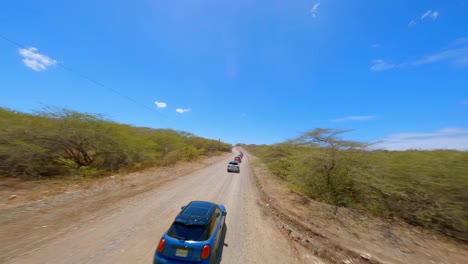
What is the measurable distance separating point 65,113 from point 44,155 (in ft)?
10.4

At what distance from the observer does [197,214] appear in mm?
5188

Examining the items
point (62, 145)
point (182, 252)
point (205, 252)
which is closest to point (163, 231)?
point (182, 252)

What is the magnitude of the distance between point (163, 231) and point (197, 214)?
2.38m

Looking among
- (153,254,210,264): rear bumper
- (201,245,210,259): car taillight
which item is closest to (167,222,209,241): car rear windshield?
(201,245,210,259): car taillight

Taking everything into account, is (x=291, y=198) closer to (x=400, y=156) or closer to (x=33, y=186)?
(x=400, y=156)

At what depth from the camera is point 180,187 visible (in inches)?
530

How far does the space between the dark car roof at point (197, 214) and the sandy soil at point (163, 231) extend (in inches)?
51.1

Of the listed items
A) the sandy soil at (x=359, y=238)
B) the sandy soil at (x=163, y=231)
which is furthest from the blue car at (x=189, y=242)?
the sandy soil at (x=359, y=238)

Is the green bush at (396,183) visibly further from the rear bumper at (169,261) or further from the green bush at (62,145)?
the green bush at (62,145)

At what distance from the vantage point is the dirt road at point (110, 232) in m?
5.03

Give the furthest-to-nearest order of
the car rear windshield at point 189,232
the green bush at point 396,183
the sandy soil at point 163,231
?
the green bush at point 396,183 < the sandy soil at point 163,231 < the car rear windshield at point 189,232

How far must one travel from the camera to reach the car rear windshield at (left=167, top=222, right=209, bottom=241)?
4480 millimetres

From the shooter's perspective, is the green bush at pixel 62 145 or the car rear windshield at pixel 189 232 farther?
the green bush at pixel 62 145

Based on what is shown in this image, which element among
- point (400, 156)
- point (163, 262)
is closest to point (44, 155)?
point (163, 262)
